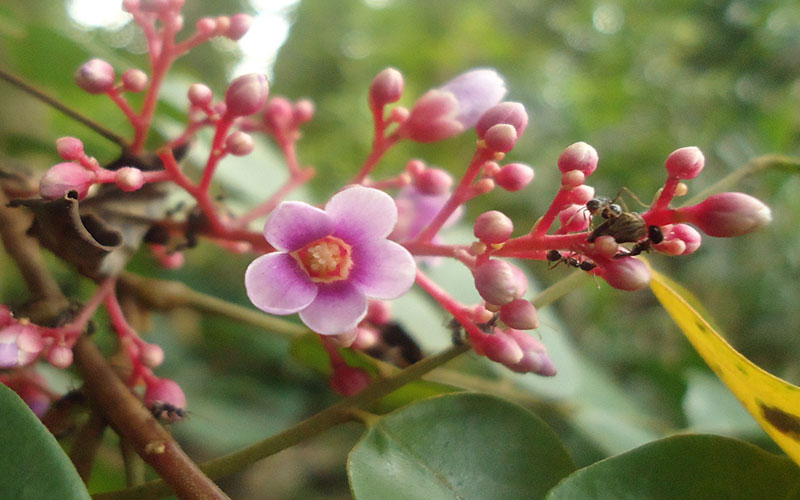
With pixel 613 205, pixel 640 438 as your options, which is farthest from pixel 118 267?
pixel 640 438

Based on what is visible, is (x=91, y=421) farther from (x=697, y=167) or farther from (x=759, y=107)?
(x=759, y=107)

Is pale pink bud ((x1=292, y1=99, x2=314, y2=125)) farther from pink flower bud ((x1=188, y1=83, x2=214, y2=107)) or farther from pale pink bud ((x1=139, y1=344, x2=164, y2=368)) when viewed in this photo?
pale pink bud ((x1=139, y1=344, x2=164, y2=368))

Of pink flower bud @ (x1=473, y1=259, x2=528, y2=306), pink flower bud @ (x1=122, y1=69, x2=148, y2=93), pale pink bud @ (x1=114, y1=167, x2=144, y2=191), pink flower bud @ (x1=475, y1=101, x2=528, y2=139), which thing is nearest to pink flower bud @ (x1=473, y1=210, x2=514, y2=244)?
pink flower bud @ (x1=473, y1=259, x2=528, y2=306)

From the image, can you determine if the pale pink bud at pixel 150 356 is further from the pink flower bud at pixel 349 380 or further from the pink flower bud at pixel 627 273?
the pink flower bud at pixel 627 273

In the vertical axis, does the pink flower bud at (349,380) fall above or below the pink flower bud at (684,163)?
below

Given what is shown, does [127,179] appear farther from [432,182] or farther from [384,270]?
[432,182]

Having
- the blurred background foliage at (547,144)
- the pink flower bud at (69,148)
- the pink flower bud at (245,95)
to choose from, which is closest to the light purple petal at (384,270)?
the pink flower bud at (245,95)

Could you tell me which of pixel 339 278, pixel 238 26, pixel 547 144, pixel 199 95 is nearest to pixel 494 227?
pixel 339 278
